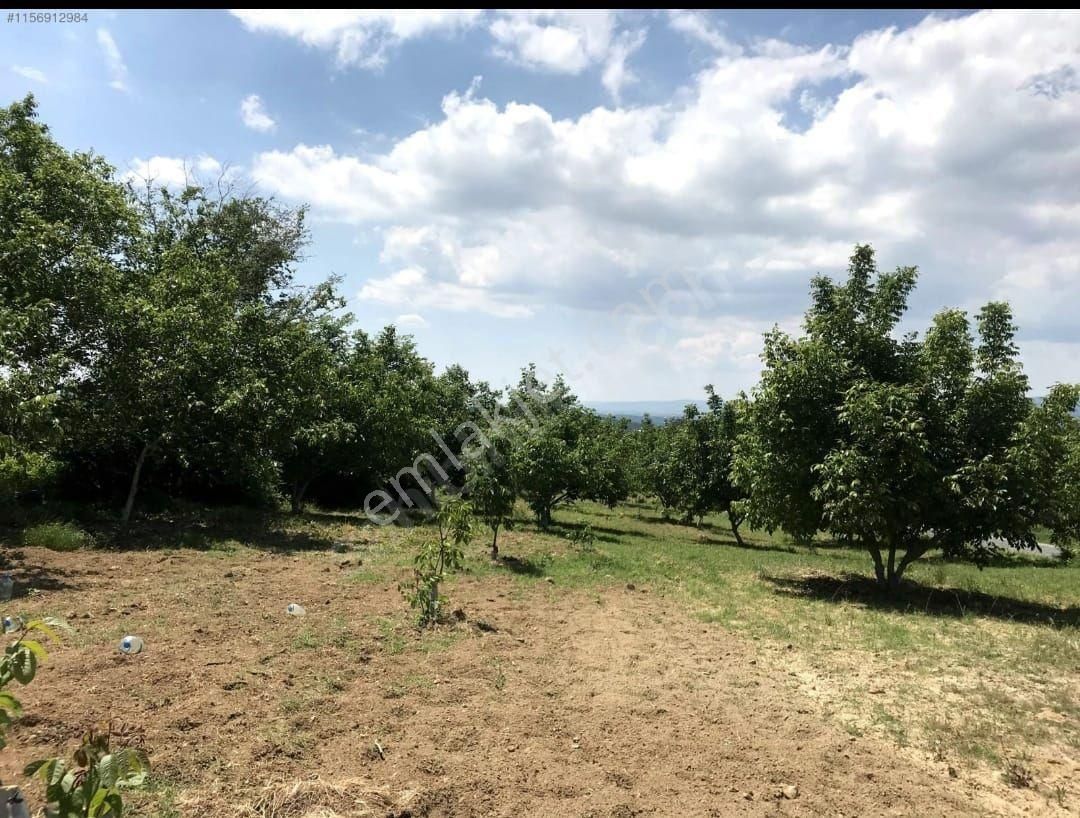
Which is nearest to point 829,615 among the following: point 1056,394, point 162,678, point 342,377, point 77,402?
point 1056,394

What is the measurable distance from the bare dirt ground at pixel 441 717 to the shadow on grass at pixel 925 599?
472 cm

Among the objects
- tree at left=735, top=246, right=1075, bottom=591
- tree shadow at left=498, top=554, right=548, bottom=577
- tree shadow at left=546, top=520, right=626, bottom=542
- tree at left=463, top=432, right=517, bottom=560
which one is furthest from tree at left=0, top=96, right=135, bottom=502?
tree shadow at left=546, top=520, right=626, bottom=542

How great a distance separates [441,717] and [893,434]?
888 cm

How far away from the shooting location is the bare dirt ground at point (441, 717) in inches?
166

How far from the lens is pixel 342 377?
838 inches

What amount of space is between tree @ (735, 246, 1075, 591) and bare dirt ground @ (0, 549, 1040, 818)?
4.75 meters

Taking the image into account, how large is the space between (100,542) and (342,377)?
33.8ft

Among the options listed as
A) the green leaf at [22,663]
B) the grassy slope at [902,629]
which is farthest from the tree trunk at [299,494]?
the green leaf at [22,663]

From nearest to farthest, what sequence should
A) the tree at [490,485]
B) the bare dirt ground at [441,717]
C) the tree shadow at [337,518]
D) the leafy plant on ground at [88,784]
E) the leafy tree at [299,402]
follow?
the leafy plant on ground at [88,784], the bare dirt ground at [441,717], the tree at [490,485], the leafy tree at [299,402], the tree shadow at [337,518]

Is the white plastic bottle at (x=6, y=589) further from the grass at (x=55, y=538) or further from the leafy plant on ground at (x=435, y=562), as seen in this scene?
the leafy plant on ground at (x=435, y=562)

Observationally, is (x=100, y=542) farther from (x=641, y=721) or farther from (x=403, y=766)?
(x=641, y=721)

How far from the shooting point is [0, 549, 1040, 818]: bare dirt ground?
13.8 ft

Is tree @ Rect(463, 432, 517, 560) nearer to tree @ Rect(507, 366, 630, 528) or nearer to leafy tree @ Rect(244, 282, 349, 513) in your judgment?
tree @ Rect(507, 366, 630, 528)

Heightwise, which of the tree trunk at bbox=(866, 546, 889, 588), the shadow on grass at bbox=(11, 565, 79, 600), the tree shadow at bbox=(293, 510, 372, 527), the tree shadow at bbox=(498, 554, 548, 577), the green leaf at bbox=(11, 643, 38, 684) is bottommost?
the shadow on grass at bbox=(11, 565, 79, 600)
